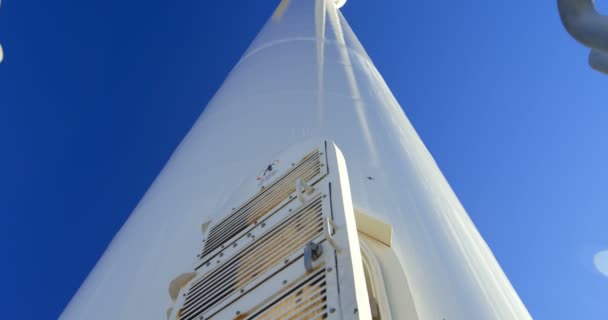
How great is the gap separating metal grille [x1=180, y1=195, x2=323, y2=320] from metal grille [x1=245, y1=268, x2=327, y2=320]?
0.15 m

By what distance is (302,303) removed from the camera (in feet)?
4.46

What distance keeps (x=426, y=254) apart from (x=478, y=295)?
241 millimetres

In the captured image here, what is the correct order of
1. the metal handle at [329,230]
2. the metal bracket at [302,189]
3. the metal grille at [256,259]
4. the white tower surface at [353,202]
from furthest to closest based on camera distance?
the white tower surface at [353,202] → the metal bracket at [302,189] → the metal grille at [256,259] → the metal handle at [329,230]

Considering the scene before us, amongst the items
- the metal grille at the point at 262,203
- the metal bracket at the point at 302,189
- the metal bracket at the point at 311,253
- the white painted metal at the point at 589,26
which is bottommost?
the metal bracket at the point at 311,253

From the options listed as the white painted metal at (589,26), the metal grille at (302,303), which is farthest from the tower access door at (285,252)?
the white painted metal at (589,26)

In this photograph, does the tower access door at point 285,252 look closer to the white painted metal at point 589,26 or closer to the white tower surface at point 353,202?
the white tower surface at point 353,202

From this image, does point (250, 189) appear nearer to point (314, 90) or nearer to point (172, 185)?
point (172, 185)

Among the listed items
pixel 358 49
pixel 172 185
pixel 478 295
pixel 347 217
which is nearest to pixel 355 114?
pixel 172 185

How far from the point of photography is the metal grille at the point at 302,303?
4.26ft

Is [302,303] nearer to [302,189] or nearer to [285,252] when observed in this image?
[285,252]

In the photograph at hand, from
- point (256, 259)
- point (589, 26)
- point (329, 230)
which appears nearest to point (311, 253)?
point (329, 230)

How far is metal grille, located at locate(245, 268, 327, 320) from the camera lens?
1298 millimetres

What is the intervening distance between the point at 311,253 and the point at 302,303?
14 centimetres

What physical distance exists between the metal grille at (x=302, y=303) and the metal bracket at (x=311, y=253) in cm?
3
